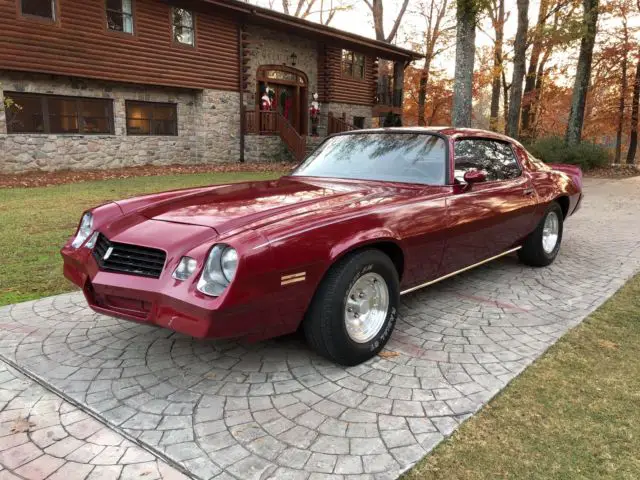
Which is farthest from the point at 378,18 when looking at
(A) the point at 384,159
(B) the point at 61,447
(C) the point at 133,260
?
(B) the point at 61,447

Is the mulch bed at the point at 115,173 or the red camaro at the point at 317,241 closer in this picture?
the red camaro at the point at 317,241

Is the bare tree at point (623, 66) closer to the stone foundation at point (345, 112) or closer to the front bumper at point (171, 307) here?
the stone foundation at point (345, 112)

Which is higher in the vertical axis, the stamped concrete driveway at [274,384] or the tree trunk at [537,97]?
the tree trunk at [537,97]

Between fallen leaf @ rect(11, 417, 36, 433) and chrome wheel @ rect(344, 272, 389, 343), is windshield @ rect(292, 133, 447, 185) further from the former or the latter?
fallen leaf @ rect(11, 417, 36, 433)

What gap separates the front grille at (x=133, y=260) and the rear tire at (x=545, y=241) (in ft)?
13.2

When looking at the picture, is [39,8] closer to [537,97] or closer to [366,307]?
[366,307]

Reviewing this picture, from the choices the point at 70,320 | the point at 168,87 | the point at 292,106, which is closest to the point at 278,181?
the point at 70,320

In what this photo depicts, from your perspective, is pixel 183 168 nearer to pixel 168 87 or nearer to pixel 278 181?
pixel 168 87

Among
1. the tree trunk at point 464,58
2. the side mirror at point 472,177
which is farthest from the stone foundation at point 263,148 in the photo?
the side mirror at point 472,177

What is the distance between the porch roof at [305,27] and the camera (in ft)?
56.4

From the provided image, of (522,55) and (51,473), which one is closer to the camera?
(51,473)

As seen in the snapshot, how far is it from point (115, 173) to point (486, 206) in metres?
12.4

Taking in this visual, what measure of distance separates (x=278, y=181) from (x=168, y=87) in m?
14.3

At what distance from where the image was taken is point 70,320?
3.80 meters
